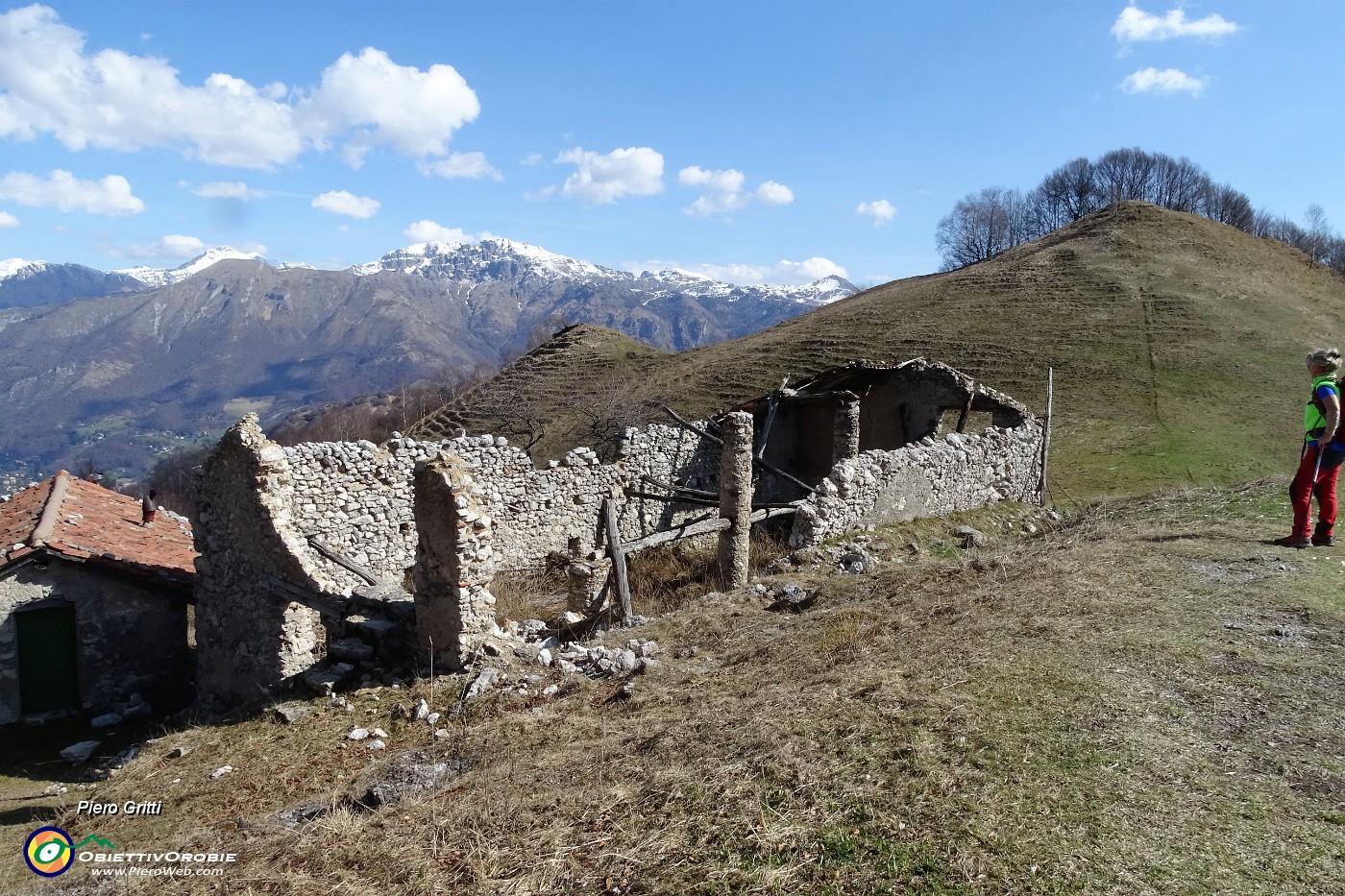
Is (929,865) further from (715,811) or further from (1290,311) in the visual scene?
(1290,311)

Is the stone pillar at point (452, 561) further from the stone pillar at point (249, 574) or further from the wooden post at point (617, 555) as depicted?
the wooden post at point (617, 555)

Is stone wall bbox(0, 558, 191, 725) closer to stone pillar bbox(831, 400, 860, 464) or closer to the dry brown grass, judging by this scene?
the dry brown grass

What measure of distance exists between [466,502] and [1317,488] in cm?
1065

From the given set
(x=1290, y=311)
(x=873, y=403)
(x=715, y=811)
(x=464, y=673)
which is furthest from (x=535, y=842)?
(x=1290, y=311)

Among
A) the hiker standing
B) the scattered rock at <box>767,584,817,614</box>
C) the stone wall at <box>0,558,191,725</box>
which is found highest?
the hiker standing

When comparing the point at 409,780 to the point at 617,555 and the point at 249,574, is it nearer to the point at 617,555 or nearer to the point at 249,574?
the point at 617,555

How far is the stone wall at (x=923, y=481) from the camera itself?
14.4m

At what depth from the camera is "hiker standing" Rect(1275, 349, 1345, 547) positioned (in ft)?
28.7

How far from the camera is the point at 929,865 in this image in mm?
4004

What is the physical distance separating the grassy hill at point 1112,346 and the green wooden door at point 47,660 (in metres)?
25.8

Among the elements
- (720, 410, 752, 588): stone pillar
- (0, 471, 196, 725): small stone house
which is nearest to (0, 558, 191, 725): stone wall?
(0, 471, 196, 725): small stone house

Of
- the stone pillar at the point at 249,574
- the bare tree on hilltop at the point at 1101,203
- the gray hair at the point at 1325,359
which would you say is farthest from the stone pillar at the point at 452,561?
the bare tree on hilltop at the point at 1101,203

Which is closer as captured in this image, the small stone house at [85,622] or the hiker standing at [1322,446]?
the hiker standing at [1322,446]

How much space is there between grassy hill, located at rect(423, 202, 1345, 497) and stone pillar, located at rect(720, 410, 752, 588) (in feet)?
47.0
